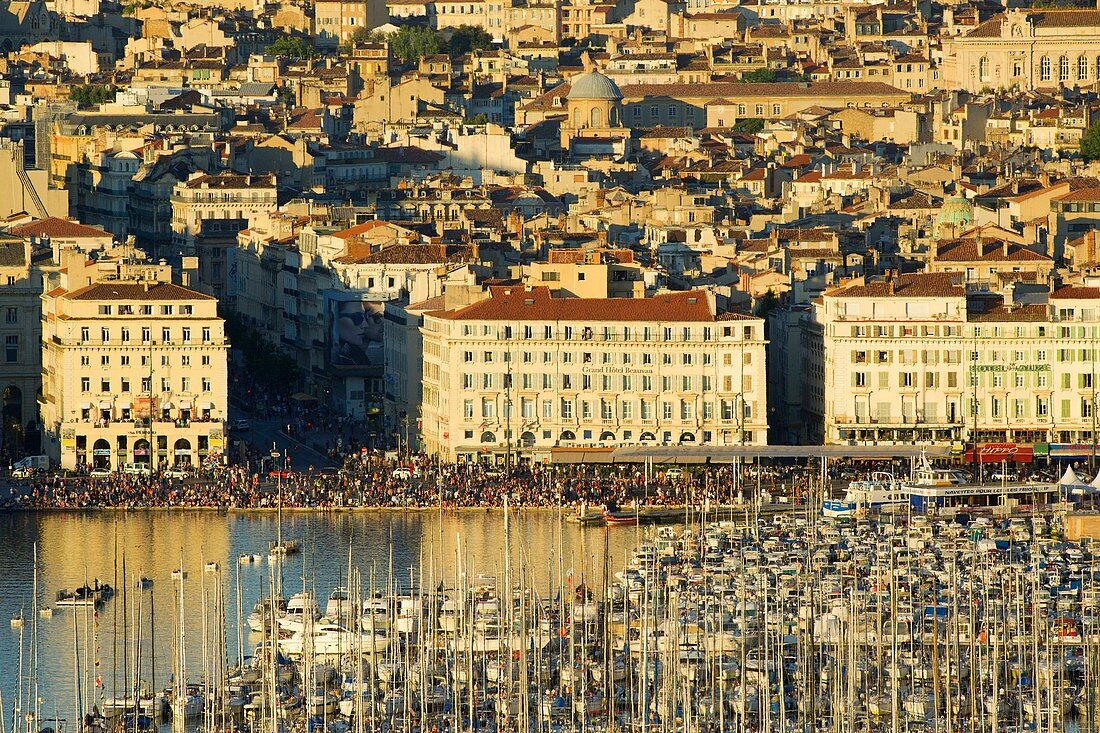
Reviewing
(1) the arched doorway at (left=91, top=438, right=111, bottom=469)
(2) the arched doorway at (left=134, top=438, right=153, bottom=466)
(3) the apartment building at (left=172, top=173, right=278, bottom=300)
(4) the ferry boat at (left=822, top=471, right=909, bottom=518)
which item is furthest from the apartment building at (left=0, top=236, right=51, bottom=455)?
(3) the apartment building at (left=172, top=173, right=278, bottom=300)

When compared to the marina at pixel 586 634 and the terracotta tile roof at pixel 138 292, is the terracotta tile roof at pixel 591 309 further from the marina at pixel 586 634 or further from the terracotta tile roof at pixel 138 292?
the marina at pixel 586 634

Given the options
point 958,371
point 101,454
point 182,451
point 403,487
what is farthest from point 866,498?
point 101,454

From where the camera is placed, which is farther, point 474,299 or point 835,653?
point 474,299

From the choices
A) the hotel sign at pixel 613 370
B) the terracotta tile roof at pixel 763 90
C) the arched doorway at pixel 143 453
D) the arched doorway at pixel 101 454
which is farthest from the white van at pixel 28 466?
the terracotta tile roof at pixel 763 90

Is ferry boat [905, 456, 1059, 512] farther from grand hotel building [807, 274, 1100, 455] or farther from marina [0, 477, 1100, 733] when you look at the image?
grand hotel building [807, 274, 1100, 455]

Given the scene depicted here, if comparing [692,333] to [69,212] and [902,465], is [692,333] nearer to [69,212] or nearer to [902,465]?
[902,465]

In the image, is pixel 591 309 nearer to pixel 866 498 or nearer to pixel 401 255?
pixel 866 498

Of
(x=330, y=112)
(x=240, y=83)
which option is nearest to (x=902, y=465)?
(x=330, y=112)
